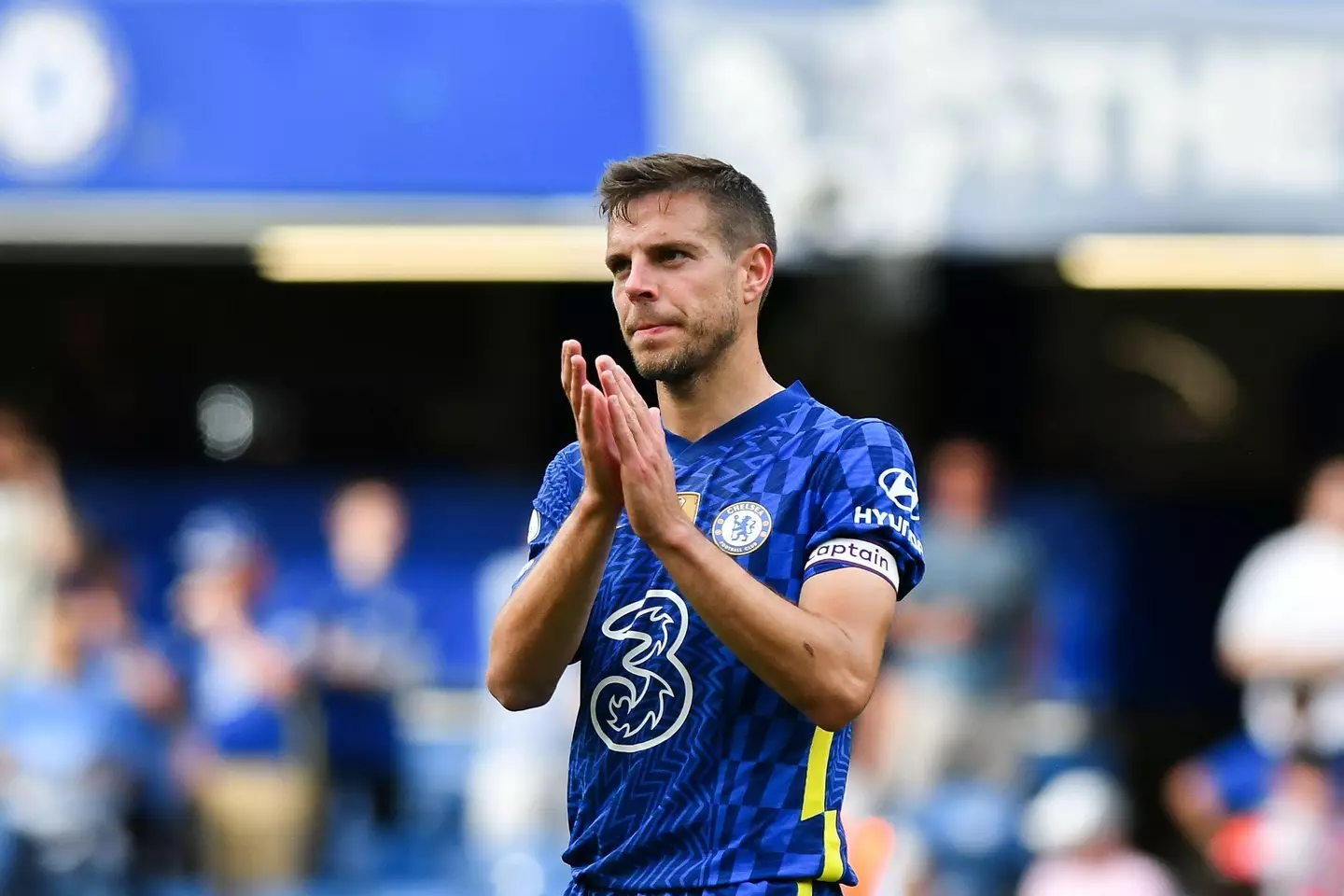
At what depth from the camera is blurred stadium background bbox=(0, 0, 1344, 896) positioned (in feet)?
30.5

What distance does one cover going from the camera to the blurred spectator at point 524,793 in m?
9.07

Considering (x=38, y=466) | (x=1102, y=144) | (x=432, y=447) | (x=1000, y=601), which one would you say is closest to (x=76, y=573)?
(x=38, y=466)

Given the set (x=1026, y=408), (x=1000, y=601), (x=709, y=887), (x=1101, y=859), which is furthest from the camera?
(x=1026, y=408)

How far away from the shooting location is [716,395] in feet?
10.2

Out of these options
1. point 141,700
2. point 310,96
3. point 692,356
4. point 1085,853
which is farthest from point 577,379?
point 141,700

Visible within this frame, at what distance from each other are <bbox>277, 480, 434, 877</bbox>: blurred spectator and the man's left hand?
23.3 feet

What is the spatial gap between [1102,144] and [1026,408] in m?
2.05

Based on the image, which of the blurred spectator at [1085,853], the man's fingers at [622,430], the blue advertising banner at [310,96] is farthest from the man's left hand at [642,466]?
the blue advertising banner at [310,96]

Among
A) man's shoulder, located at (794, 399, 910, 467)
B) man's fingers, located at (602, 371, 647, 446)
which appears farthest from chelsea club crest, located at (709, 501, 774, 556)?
man's fingers, located at (602, 371, 647, 446)

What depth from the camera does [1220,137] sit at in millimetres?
9375

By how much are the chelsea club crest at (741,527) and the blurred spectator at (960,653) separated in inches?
246

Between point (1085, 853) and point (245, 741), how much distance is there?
388cm

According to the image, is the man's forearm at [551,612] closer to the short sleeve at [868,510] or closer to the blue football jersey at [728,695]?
the blue football jersey at [728,695]

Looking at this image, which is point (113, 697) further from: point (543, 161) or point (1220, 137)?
point (1220, 137)
